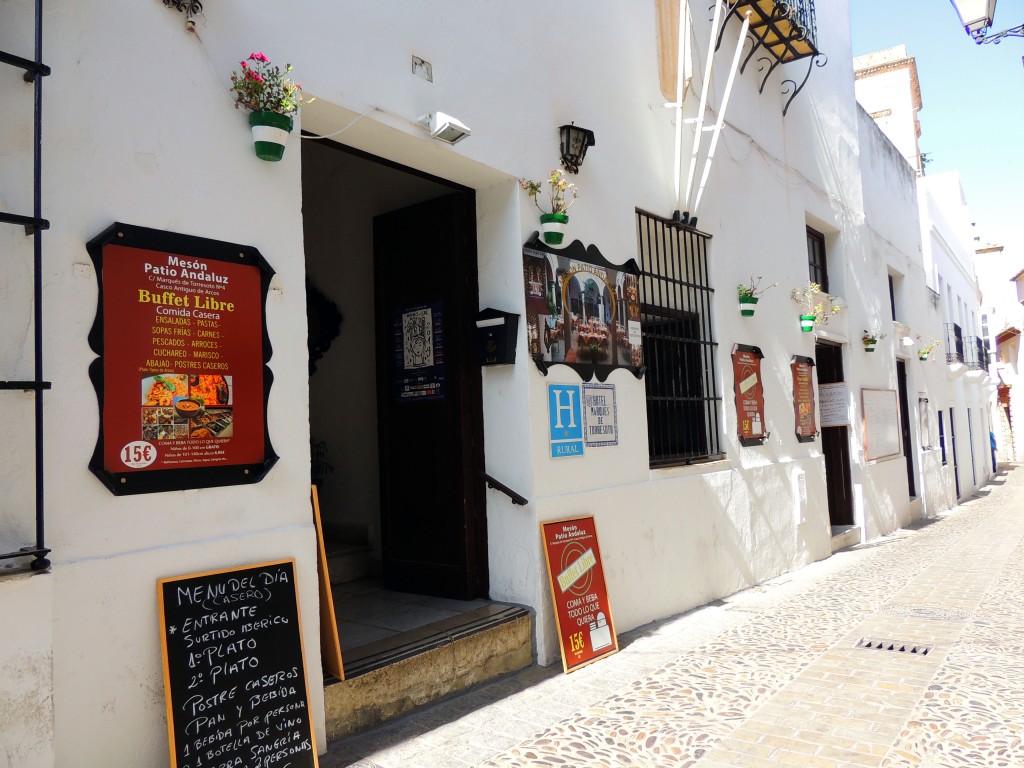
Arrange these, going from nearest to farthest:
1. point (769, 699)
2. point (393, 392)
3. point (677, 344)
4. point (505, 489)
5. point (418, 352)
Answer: point (769, 699) → point (505, 489) → point (418, 352) → point (393, 392) → point (677, 344)

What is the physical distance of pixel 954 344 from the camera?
62.5 ft

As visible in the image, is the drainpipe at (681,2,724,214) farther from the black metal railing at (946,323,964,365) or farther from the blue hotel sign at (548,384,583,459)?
the black metal railing at (946,323,964,365)

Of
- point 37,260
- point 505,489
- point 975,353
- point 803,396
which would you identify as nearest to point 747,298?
point 803,396

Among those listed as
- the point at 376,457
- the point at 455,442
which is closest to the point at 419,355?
the point at 455,442

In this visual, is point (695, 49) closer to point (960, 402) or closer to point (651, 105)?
point (651, 105)

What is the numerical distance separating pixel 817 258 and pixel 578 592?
294 inches

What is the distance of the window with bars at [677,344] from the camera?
6.52 m

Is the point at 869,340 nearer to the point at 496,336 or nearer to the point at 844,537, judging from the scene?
the point at 844,537

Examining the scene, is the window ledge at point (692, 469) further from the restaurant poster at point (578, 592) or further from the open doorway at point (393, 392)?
Answer: the open doorway at point (393, 392)

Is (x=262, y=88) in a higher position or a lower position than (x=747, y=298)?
higher

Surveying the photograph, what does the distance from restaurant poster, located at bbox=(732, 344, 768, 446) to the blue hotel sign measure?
262 cm

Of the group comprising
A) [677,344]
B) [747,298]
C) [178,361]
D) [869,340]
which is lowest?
[178,361]

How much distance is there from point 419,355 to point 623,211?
2.07m

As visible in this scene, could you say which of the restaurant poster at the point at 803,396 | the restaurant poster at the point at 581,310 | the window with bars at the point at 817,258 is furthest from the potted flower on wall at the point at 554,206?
the window with bars at the point at 817,258
